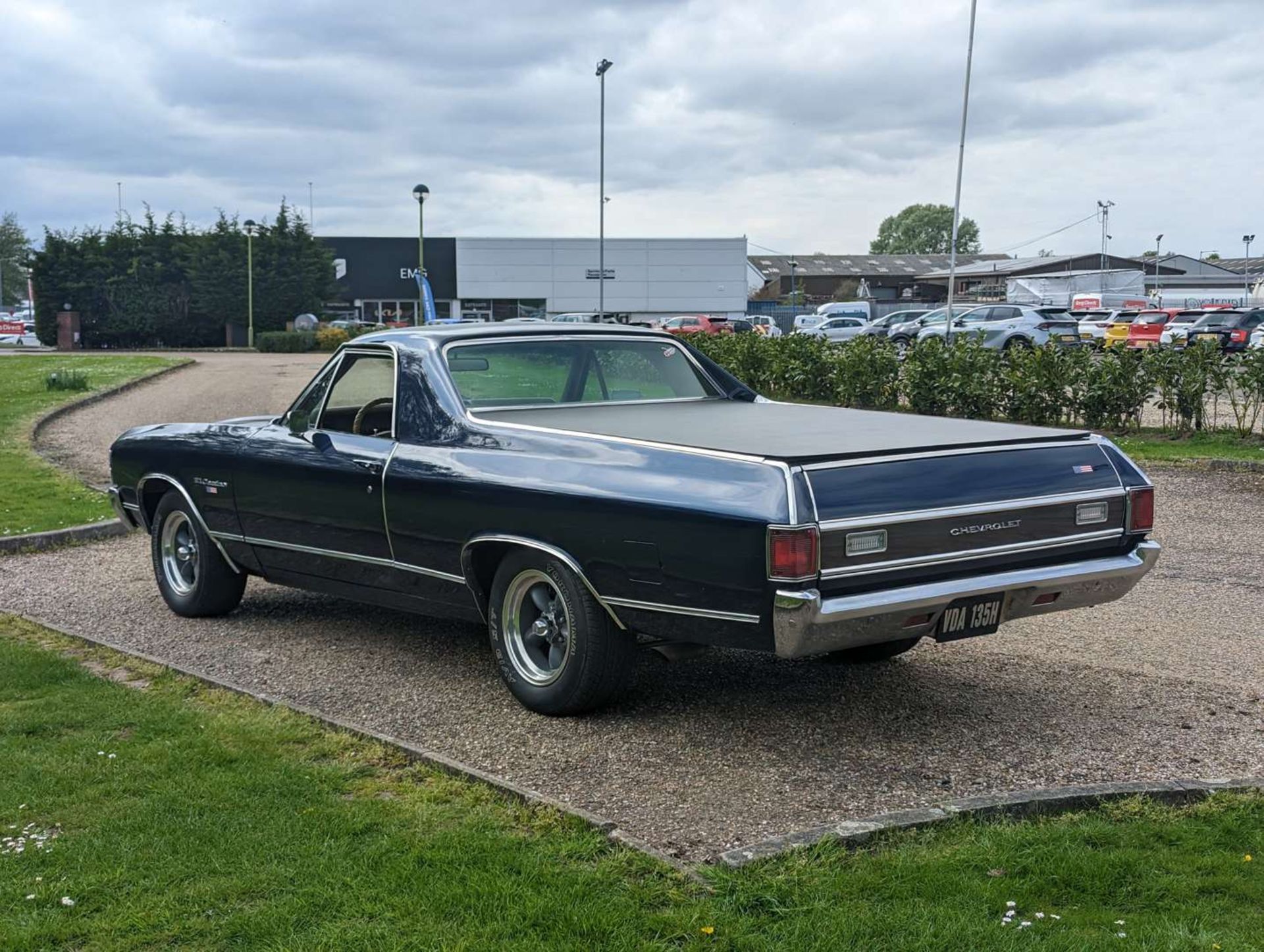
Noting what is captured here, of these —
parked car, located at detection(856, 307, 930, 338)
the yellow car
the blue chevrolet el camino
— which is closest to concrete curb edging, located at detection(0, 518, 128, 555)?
the blue chevrolet el camino

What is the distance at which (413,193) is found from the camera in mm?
32344

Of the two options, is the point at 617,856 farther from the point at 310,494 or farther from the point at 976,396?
the point at 976,396

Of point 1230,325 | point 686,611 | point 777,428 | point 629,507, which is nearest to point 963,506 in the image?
point 777,428

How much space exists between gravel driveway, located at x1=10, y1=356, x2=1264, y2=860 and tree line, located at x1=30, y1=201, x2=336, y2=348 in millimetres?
55103

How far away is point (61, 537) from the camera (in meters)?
10.3

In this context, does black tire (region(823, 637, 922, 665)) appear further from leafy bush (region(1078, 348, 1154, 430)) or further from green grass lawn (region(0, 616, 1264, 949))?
leafy bush (region(1078, 348, 1154, 430))

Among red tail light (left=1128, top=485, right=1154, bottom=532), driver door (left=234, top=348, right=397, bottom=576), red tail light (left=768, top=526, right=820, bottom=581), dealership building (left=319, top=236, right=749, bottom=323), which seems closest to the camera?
red tail light (left=768, top=526, right=820, bottom=581)

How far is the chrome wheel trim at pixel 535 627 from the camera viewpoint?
5566 millimetres

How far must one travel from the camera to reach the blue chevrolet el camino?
4.76 metres

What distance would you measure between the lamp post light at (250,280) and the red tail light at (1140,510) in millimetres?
56035

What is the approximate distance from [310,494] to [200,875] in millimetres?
2946

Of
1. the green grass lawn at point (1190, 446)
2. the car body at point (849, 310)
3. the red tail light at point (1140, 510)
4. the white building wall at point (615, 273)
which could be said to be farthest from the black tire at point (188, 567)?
the white building wall at point (615, 273)

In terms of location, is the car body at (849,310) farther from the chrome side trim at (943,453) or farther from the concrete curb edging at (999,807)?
the concrete curb edging at (999,807)

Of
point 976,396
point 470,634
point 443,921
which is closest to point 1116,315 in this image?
point 976,396
